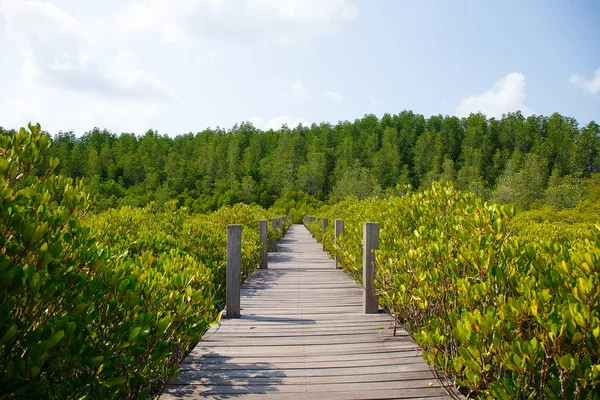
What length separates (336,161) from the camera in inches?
2842

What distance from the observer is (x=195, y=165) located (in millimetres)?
74500

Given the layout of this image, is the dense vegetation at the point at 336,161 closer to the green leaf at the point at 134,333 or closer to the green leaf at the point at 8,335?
the green leaf at the point at 134,333

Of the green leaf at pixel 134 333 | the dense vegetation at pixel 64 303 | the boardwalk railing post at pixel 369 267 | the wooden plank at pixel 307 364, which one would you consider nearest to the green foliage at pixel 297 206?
the boardwalk railing post at pixel 369 267

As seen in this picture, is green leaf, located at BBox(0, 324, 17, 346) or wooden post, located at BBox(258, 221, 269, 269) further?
wooden post, located at BBox(258, 221, 269, 269)

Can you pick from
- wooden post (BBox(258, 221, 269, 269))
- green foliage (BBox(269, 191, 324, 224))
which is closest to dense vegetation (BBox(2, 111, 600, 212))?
green foliage (BBox(269, 191, 324, 224))

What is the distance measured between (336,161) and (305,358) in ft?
228

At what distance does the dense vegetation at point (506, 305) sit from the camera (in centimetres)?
185

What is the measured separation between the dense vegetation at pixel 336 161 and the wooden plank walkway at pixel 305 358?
42.2 metres

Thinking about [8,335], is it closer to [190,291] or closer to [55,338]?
[55,338]

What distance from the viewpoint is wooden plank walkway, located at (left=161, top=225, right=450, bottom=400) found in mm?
3002

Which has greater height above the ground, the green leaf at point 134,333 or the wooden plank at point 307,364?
the green leaf at point 134,333

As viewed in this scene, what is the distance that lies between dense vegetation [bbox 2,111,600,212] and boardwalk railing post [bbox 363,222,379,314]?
137ft

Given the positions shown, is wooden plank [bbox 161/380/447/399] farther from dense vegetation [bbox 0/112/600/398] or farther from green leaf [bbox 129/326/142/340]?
green leaf [bbox 129/326/142/340]

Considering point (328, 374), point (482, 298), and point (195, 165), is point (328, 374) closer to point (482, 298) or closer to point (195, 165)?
point (482, 298)
